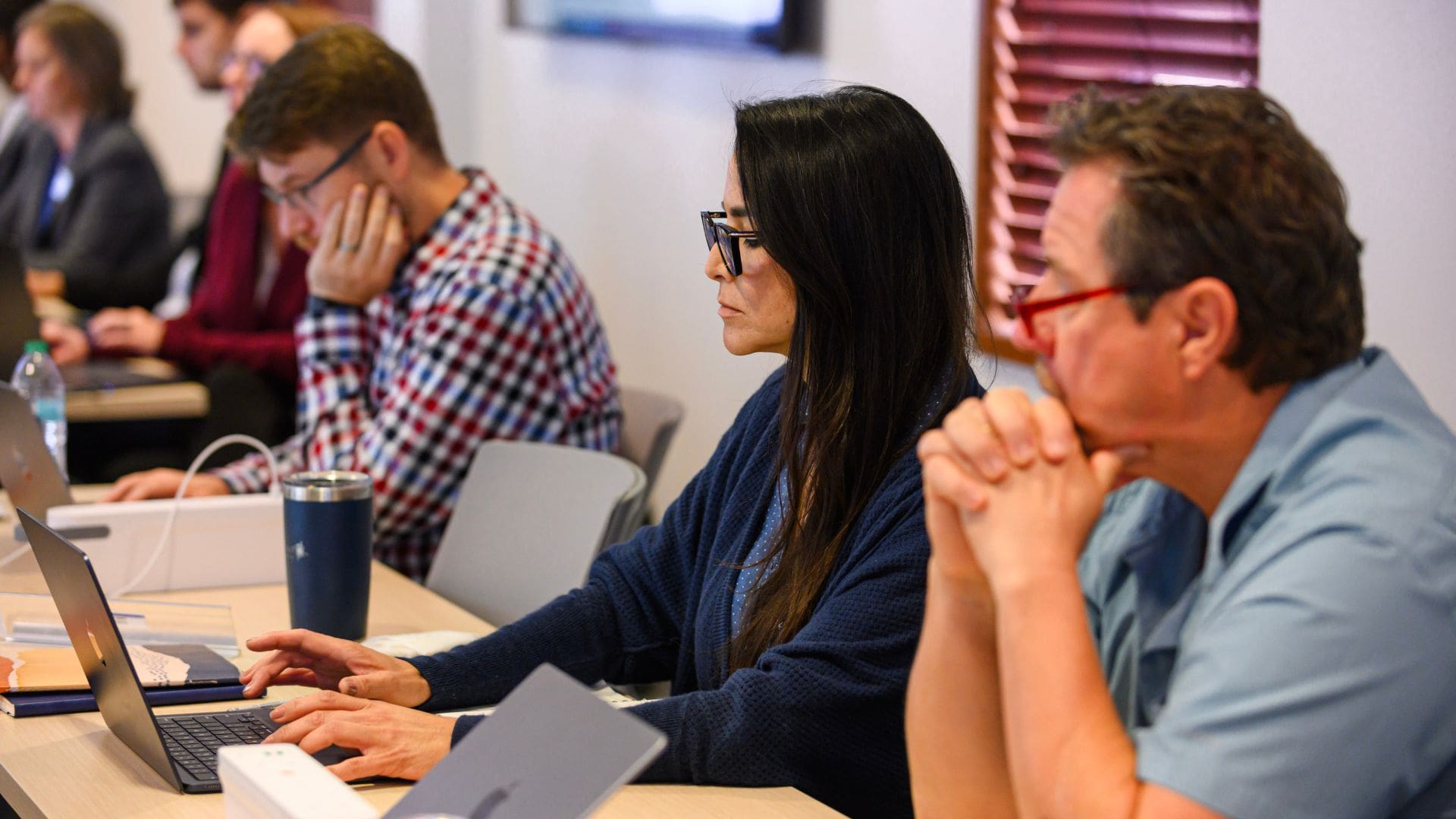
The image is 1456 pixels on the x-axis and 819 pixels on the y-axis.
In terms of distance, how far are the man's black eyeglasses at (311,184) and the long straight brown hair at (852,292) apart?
1.15 m

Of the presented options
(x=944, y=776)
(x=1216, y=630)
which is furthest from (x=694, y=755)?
(x=1216, y=630)

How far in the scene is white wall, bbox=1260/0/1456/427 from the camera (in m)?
2.03

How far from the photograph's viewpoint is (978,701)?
123cm

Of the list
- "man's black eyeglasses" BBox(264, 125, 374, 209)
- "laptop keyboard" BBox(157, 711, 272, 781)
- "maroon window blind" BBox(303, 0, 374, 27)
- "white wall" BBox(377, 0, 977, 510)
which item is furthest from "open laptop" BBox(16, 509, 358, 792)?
"maroon window blind" BBox(303, 0, 374, 27)

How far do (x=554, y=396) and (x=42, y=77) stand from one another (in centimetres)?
Answer: 327

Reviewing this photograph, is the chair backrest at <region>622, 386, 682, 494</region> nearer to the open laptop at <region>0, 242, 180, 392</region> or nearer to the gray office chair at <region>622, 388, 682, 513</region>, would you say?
the gray office chair at <region>622, 388, 682, 513</region>

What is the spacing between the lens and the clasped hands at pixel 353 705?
1474mm

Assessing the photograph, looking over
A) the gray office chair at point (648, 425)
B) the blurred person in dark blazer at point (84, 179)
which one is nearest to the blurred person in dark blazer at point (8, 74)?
the blurred person in dark blazer at point (84, 179)

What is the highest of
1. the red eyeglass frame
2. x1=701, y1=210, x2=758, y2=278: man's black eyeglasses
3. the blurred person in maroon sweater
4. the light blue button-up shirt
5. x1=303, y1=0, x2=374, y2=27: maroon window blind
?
x1=303, y1=0, x2=374, y2=27: maroon window blind

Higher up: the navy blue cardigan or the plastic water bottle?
the navy blue cardigan

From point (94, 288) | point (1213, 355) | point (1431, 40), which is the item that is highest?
point (1431, 40)

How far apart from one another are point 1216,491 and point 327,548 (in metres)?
1.16

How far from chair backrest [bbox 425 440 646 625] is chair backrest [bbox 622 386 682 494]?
28 centimetres

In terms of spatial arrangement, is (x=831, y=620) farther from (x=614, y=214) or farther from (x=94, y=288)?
(x=94, y=288)
